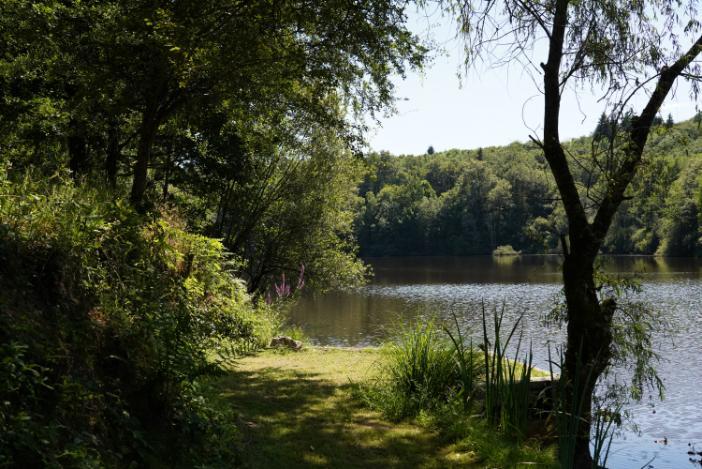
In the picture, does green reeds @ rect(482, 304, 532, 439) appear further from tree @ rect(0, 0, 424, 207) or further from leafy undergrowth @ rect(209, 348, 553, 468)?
tree @ rect(0, 0, 424, 207)

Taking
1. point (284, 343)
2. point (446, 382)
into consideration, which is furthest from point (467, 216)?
point (446, 382)

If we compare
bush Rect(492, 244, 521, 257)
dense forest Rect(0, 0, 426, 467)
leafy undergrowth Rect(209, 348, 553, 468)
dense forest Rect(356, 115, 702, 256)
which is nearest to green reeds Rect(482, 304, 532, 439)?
leafy undergrowth Rect(209, 348, 553, 468)

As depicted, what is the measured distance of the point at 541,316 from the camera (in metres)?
7.24

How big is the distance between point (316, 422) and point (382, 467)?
1180 mm

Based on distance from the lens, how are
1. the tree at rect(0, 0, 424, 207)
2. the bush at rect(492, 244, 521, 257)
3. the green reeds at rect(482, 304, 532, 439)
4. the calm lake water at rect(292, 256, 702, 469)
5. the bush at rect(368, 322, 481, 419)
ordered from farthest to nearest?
the bush at rect(492, 244, 521, 257) < the calm lake water at rect(292, 256, 702, 469) < the tree at rect(0, 0, 424, 207) < the bush at rect(368, 322, 481, 419) < the green reeds at rect(482, 304, 532, 439)

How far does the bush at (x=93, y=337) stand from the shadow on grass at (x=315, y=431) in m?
0.82

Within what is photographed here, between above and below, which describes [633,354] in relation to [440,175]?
below

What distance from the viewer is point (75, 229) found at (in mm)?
3750

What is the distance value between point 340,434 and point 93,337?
9.07 feet

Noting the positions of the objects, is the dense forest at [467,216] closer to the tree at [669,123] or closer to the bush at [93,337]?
the tree at [669,123]

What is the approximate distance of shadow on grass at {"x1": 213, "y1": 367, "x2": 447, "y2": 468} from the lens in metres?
4.72

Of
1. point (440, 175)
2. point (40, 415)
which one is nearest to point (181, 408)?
point (40, 415)

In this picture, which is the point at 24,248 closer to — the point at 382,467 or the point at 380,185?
the point at 382,467

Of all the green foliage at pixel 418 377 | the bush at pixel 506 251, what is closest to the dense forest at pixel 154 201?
the green foliage at pixel 418 377
